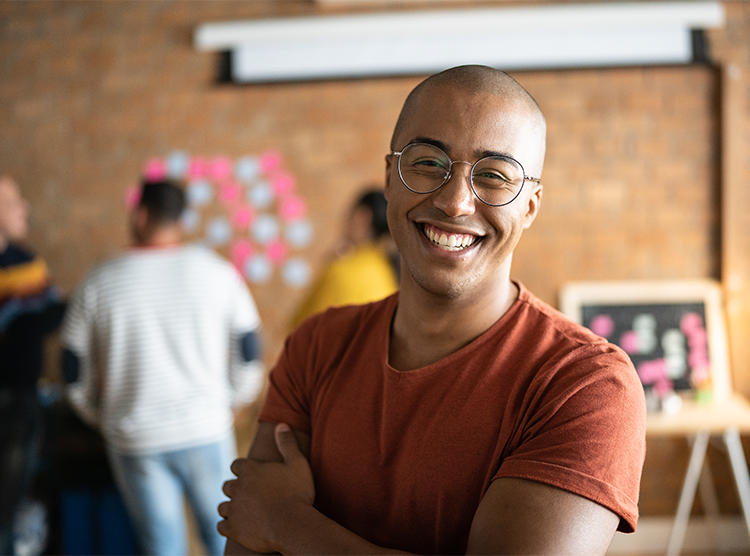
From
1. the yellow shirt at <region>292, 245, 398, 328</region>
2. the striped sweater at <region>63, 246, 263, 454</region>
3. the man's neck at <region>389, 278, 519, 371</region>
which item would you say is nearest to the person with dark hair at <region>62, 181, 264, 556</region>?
the striped sweater at <region>63, 246, 263, 454</region>

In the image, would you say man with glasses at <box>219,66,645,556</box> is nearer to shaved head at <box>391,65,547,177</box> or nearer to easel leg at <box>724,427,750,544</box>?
shaved head at <box>391,65,547,177</box>

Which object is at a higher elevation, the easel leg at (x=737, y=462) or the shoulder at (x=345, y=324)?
the shoulder at (x=345, y=324)

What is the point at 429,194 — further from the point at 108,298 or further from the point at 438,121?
the point at 108,298

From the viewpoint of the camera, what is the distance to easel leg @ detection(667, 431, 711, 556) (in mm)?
2879

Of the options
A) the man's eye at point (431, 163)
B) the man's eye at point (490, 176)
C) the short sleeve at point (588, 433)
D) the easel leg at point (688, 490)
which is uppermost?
the man's eye at point (431, 163)

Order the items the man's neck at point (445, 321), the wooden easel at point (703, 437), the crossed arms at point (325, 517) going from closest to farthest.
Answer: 1. the crossed arms at point (325, 517)
2. the man's neck at point (445, 321)
3. the wooden easel at point (703, 437)

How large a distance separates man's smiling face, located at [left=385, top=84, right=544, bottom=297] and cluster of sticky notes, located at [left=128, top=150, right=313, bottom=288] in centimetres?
234

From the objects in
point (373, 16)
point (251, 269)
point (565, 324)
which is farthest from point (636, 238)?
point (565, 324)

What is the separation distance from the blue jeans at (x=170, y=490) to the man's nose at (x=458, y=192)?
63.8 inches

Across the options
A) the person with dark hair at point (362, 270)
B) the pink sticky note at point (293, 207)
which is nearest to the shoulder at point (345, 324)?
the person with dark hair at point (362, 270)

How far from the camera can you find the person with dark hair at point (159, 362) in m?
2.08

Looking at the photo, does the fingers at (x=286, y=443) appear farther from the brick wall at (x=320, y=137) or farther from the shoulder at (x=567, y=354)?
the brick wall at (x=320, y=137)

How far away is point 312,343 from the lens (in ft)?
3.63

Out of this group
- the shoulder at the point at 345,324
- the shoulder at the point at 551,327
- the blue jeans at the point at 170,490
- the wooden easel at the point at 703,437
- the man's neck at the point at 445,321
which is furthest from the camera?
the wooden easel at the point at 703,437
